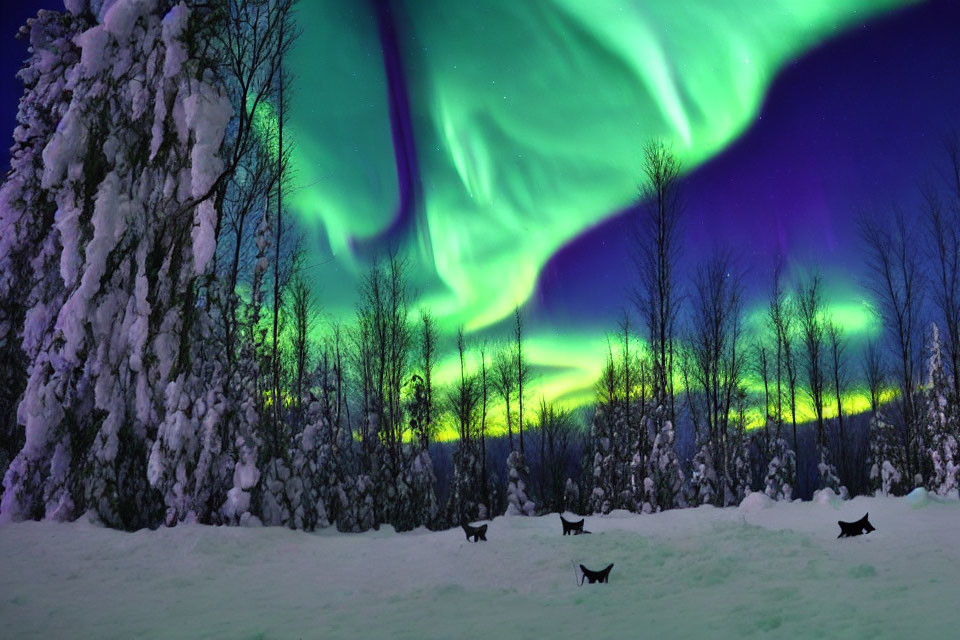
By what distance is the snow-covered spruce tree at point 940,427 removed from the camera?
23.1m

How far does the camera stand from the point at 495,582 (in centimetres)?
777

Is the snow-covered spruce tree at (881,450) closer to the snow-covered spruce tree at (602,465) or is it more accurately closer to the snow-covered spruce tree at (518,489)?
the snow-covered spruce tree at (602,465)

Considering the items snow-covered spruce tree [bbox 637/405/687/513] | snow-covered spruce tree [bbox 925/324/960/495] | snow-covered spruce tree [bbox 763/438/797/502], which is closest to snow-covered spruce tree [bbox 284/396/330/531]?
snow-covered spruce tree [bbox 637/405/687/513]

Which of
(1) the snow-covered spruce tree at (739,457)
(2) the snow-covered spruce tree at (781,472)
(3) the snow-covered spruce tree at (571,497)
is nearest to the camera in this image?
(2) the snow-covered spruce tree at (781,472)

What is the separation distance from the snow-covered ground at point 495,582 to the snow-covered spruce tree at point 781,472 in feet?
74.2

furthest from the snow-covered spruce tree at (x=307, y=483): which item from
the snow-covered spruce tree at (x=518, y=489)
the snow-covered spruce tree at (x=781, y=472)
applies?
the snow-covered spruce tree at (x=781, y=472)

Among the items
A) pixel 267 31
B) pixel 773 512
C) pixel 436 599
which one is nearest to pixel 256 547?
pixel 436 599

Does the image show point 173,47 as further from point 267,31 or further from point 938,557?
point 938,557

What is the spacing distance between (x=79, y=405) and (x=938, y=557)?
14.3 m

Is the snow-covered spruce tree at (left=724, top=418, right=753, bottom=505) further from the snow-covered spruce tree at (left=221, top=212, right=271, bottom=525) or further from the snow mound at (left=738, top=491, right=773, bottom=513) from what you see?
the snow-covered spruce tree at (left=221, top=212, right=271, bottom=525)

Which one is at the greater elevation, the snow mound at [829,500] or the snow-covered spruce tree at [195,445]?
the snow-covered spruce tree at [195,445]

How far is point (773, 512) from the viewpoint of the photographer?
13.6m

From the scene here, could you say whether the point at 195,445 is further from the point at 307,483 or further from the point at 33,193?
the point at 33,193

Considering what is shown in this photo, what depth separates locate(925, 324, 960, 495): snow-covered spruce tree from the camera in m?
23.1
